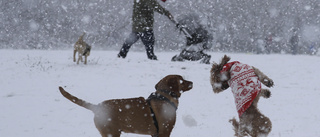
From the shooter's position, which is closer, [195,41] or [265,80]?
[265,80]

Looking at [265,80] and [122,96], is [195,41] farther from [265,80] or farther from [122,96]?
[265,80]

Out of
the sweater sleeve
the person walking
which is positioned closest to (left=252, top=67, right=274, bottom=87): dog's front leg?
the sweater sleeve

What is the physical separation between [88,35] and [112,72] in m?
21.9

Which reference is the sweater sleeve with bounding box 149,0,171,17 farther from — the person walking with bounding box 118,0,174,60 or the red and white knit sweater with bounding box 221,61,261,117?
the red and white knit sweater with bounding box 221,61,261,117

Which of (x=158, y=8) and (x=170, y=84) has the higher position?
(x=158, y=8)

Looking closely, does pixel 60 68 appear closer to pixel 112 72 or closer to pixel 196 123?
pixel 112 72

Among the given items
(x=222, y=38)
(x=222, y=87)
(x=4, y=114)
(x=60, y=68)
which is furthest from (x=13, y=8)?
(x=222, y=87)

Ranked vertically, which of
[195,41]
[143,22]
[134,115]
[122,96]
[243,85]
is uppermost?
[143,22]

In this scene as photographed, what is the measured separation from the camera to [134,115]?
9.82 feet

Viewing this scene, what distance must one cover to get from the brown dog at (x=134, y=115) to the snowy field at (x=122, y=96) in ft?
3.41

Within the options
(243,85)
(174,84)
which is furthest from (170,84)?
(243,85)

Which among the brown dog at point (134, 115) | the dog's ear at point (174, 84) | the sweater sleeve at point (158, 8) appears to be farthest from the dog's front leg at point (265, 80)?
the sweater sleeve at point (158, 8)

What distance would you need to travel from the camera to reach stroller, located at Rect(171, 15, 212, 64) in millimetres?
10336

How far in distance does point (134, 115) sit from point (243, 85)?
1.23 meters
